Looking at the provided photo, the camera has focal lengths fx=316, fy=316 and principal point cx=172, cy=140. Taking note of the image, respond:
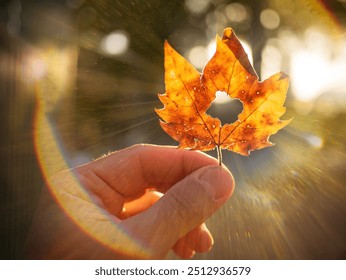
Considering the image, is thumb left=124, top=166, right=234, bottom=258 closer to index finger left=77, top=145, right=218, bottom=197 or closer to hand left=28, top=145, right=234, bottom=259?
hand left=28, top=145, right=234, bottom=259

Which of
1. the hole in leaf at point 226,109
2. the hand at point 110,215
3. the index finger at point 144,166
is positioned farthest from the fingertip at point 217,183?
the hole in leaf at point 226,109

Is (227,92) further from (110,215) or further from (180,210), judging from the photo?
(110,215)

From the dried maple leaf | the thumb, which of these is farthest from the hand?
the dried maple leaf

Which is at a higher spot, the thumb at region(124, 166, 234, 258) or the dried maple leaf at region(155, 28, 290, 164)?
the dried maple leaf at region(155, 28, 290, 164)

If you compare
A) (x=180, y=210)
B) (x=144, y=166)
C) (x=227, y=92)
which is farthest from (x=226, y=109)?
(x=180, y=210)

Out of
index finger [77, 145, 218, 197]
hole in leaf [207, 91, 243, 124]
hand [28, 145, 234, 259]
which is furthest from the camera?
hole in leaf [207, 91, 243, 124]

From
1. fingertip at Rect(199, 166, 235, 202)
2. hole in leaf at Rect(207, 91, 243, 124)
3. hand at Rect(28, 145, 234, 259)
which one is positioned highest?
hole in leaf at Rect(207, 91, 243, 124)
